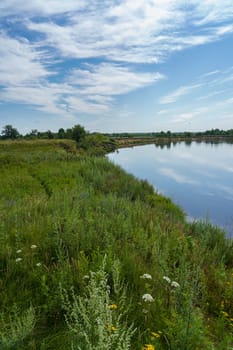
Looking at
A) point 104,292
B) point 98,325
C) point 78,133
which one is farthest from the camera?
point 78,133

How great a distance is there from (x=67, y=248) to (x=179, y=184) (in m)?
19.7

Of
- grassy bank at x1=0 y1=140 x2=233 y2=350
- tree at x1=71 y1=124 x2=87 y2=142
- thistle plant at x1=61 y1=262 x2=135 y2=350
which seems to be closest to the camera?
thistle plant at x1=61 y1=262 x2=135 y2=350

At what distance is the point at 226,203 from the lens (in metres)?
15.9

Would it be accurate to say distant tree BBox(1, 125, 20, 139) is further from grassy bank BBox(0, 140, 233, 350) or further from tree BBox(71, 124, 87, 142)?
grassy bank BBox(0, 140, 233, 350)

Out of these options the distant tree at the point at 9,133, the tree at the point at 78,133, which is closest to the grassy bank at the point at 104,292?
the tree at the point at 78,133

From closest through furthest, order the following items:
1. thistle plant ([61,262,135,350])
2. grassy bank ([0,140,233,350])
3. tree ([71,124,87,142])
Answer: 1. thistle plant ([61,262,135,350])
2. grassy bank ([0,140,233,350])
3. tree ([71,124,87,142])

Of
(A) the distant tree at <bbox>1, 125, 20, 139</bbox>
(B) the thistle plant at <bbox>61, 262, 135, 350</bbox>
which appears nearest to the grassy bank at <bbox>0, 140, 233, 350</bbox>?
(B) the thistle plant at <bbox>61, 262, 135, 350</bbox>

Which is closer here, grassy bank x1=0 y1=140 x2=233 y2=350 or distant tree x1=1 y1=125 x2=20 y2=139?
grassy bank x1=0 y1=140 x2=233 y2=350

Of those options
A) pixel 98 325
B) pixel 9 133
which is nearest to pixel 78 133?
pixel 9 133

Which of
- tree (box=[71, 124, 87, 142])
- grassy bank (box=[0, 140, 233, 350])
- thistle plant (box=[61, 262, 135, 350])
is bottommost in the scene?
grassy bank (box=[0, 140, 233, 350])

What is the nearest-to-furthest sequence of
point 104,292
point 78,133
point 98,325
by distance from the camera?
point 98,325 < point 104,292 < point 78,133

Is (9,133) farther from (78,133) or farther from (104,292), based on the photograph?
(104,292)

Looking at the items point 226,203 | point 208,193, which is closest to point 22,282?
point 226,203

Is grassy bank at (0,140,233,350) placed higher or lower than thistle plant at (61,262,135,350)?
lower
